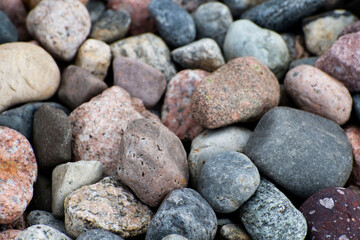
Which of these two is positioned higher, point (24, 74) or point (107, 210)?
point (24, 74)

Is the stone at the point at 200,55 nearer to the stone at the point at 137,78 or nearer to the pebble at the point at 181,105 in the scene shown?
the pebble at the point at 181,105

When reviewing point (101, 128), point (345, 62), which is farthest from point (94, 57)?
point (345, 62)

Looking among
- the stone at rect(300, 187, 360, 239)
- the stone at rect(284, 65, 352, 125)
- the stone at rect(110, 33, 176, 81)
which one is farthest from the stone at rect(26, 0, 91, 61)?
the stone at rect(300, 187, 360, 239)

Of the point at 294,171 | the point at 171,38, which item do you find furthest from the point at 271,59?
the point at 294,171

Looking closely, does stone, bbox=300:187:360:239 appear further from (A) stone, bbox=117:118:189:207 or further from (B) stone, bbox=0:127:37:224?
(B) stone, bbox=0:127:37:224

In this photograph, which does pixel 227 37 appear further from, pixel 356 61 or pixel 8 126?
pixel 8 126

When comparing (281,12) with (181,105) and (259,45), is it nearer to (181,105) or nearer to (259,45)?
(259,45)

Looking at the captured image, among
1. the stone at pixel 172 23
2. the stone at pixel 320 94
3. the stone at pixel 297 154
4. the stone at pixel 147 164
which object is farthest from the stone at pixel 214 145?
the stone at pixel 172 23
